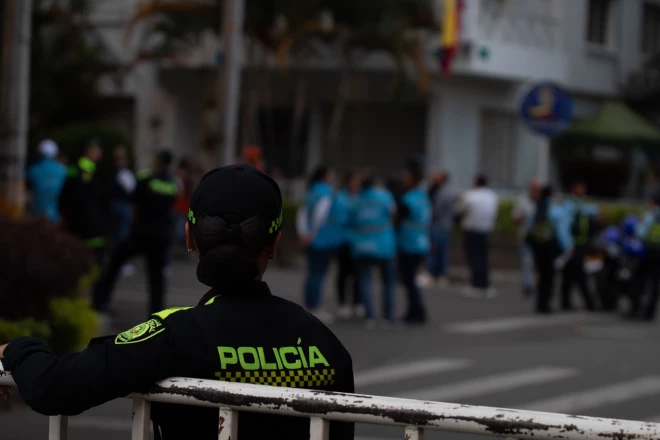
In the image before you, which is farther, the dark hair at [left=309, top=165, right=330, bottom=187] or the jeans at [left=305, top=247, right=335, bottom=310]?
the dark hair at [left=309, top=165, right=330, bottom=187]

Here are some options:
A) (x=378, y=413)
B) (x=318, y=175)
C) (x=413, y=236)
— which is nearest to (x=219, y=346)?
(x=378, y=413)

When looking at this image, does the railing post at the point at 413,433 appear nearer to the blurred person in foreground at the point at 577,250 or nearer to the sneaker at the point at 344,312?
the sneaker at the point at 344,312

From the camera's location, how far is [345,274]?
1379 cm

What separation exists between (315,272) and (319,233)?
0.45 meters

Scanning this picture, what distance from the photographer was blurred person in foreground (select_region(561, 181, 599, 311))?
15680 millimetres

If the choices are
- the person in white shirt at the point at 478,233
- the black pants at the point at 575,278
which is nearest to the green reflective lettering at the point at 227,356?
the black pants at the point at 575,278

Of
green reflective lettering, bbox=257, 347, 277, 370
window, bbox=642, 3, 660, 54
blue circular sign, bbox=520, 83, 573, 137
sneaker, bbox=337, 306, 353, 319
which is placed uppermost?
window, bbox=642, 3, 660, 54

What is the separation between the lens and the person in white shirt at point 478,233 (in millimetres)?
17219

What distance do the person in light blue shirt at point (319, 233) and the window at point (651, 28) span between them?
2011cm

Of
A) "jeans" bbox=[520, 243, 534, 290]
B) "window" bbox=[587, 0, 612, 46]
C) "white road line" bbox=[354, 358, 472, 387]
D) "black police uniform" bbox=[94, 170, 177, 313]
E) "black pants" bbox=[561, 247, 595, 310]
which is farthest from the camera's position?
"window" bbox=[587, 0, 612, 46]

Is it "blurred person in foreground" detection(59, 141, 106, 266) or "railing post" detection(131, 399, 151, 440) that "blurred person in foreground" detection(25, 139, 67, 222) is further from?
"railing post" detection(131, 399, 151, 440)

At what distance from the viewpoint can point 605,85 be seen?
95.8 ft

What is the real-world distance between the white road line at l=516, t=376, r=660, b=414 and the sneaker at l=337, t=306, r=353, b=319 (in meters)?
4.46

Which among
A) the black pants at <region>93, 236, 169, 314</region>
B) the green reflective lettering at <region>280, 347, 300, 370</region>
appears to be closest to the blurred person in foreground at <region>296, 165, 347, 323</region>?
the black pants at <region>93, 236, 169, 314</region>
